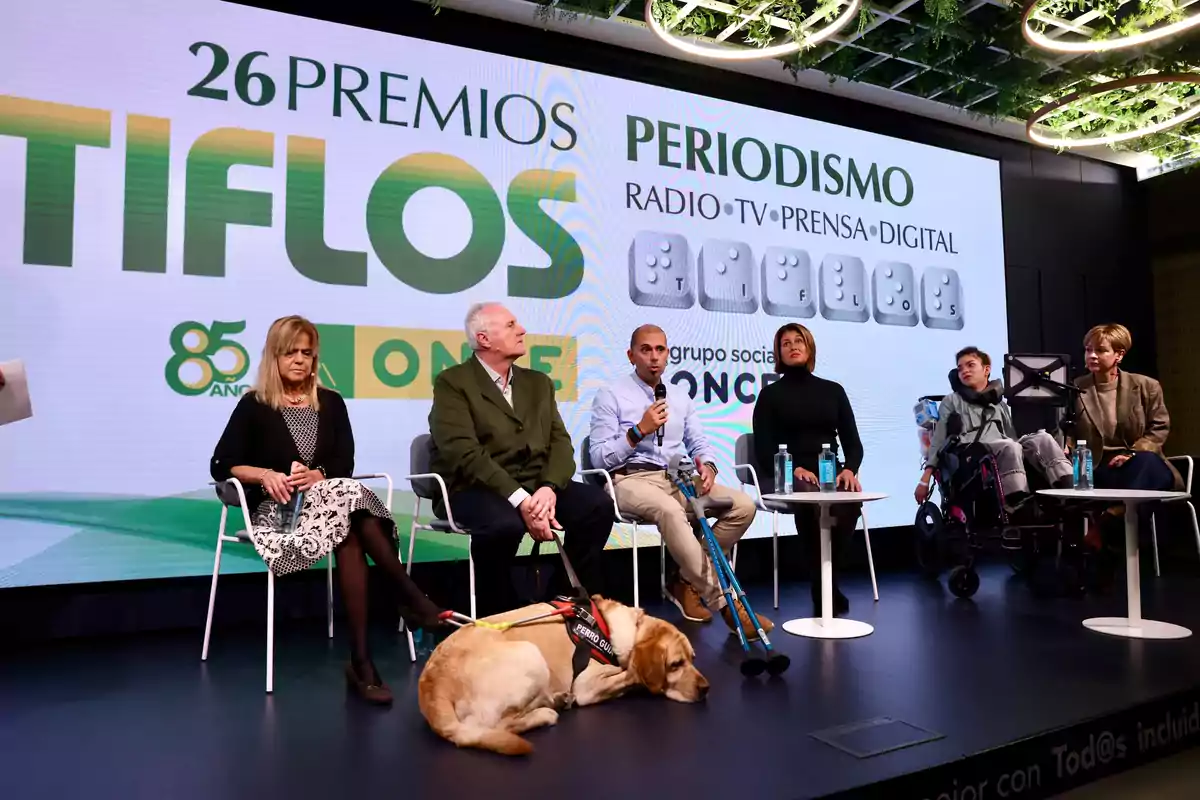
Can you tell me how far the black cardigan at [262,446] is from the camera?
104 inches

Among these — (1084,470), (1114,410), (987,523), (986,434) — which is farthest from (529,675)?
Result: (1114,410)

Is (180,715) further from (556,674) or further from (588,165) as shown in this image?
(588,165)

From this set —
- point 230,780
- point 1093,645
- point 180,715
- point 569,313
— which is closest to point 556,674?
point 230,780

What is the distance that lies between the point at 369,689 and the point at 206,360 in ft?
6.00

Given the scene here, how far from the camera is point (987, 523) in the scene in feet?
12.8

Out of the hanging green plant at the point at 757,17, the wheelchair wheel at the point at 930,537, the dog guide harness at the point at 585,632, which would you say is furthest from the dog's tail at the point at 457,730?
the hanging green plant at the point at 757,17

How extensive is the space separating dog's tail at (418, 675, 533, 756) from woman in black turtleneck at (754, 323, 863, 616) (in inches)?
80.6

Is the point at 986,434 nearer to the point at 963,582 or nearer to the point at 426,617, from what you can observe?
the point at 963,582

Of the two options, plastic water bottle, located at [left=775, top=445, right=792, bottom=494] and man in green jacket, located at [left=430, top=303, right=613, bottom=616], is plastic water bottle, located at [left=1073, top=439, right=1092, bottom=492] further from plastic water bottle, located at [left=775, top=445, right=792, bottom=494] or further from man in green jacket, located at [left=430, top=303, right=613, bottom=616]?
man in green jacket, located at [left=430, top=303, right=613, bottom=616]

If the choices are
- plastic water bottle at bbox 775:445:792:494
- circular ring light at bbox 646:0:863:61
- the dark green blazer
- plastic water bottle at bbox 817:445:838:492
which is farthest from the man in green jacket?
circular ring light at bbox 646:0:863:61

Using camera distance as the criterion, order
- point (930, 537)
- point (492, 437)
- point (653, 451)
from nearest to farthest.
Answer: point (492, 437)
point (653, 451)
point (930, 537)

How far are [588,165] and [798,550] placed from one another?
2.51 meters

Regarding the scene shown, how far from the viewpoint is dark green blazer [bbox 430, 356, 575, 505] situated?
285 cm

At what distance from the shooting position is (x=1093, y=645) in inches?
112
